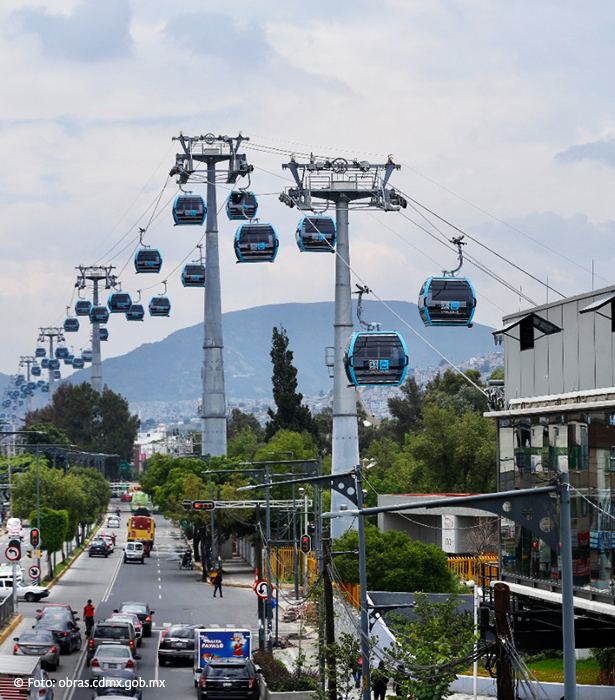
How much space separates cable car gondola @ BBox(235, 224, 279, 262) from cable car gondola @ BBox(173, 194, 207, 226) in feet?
57.5

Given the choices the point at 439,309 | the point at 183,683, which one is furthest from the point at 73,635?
the point at 439,309

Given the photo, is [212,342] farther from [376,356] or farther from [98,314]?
[376,356]

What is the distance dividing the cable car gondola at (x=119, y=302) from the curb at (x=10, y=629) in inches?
1429

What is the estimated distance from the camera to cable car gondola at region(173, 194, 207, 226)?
72.2m

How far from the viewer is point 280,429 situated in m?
119

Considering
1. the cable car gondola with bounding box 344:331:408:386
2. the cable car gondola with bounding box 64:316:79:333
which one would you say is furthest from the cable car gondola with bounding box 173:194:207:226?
the cable car gondola with bounding box 64:316:79:333

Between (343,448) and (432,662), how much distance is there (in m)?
33.5

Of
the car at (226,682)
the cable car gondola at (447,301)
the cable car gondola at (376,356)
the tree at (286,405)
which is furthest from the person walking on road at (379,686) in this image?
the tree at (286,405)

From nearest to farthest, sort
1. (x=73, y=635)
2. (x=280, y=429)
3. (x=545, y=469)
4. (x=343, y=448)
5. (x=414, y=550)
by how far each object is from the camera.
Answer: (x=545, y=469), (x=73, y=635), (x=414, y=550), (x=343, y=448), (x=280, y=429)

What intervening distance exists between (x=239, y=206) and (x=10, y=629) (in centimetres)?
2862

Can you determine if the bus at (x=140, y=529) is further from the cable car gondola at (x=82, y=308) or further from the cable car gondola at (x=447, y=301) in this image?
the cable car gondola at (x=447, y=301)

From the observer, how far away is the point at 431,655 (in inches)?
946

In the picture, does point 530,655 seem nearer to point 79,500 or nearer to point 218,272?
point 79,500

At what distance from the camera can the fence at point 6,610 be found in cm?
5041
